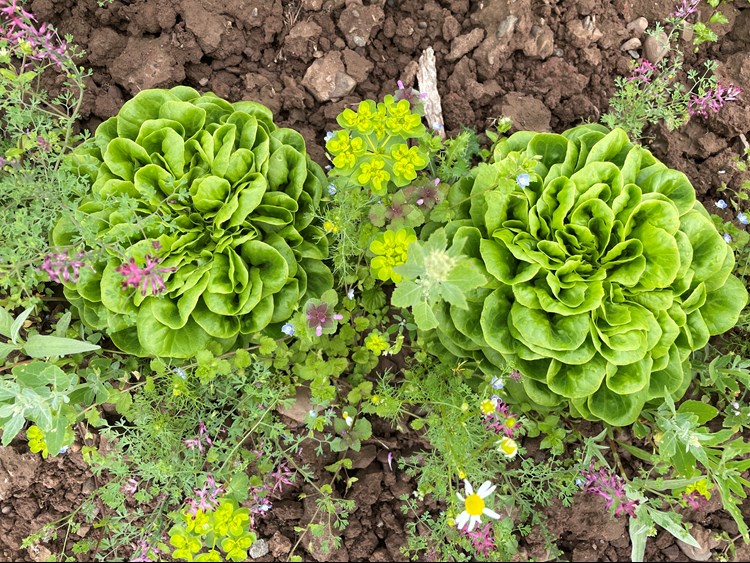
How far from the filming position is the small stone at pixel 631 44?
4.03 m

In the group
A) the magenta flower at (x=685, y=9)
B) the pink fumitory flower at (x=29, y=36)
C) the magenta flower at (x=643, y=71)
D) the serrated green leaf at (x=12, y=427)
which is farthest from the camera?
the magenta flower at (x=685, y=9)

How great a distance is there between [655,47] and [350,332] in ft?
9.19

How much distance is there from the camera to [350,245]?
3.31m

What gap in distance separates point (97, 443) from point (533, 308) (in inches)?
106

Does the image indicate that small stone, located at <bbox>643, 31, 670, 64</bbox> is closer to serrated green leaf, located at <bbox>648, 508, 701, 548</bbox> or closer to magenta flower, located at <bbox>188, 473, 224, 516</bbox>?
serrated green leaf, located at <bbox>648, 508, 701, 548</bbox>

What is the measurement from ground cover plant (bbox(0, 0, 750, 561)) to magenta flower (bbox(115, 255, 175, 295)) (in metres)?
0.02

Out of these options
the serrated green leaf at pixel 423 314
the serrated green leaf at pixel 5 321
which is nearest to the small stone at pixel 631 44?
the serrated green leaf at pixel 423 314

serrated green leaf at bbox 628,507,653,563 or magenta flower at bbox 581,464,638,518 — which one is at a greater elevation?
magenta flower at bbox 581,464,638,518

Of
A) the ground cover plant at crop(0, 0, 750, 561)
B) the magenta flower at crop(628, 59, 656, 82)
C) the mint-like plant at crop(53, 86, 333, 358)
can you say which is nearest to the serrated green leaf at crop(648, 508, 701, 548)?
the ground cover plant at crop(0, 0, 750, 561)

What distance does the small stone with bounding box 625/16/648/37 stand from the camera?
4.02 meters

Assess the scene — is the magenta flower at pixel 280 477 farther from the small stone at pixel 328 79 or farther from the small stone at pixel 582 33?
the small stone at pixel 582 33

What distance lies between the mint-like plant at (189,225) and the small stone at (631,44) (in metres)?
2.39

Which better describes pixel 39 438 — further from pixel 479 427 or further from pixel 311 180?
pixel 479 427

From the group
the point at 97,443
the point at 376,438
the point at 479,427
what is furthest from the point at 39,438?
the point at 479,427
